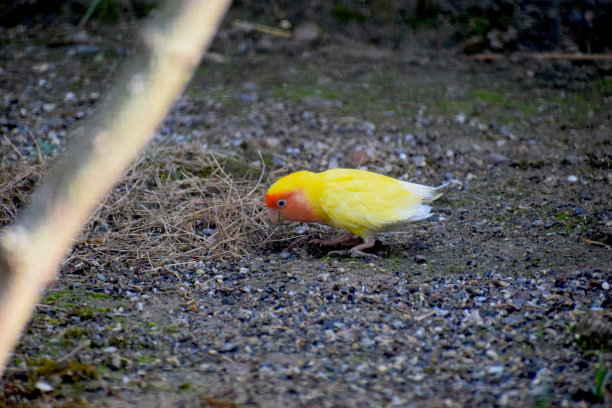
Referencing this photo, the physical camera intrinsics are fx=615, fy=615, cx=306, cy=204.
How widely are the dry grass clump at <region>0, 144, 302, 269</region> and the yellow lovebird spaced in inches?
17.3

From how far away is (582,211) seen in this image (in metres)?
4.57

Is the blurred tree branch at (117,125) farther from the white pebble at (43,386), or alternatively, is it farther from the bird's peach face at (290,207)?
the bird's peach face at (290,207)

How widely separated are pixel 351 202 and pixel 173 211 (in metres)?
1.41

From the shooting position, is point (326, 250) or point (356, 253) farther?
point (326, 250)

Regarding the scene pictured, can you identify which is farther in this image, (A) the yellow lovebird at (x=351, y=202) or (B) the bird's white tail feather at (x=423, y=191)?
(B) the bird's white tail feather at (x=423, y=191)

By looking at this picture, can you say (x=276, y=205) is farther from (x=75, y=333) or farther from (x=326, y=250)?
(x=75, y=333)

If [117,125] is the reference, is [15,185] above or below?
below

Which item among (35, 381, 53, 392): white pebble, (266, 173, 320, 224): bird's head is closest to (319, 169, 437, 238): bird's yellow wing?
(266, 173, 320, 224): bird's head

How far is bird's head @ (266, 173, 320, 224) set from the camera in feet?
13.0

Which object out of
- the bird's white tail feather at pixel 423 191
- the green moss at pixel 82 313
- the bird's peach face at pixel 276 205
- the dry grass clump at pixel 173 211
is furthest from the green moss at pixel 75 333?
the bird's white tail feather at pixel 423 191

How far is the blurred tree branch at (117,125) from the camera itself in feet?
5.00

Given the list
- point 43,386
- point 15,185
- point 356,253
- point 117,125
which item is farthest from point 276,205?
point 117,125

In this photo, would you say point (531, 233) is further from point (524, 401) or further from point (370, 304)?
point (524, 401)

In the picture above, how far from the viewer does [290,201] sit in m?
3.98
